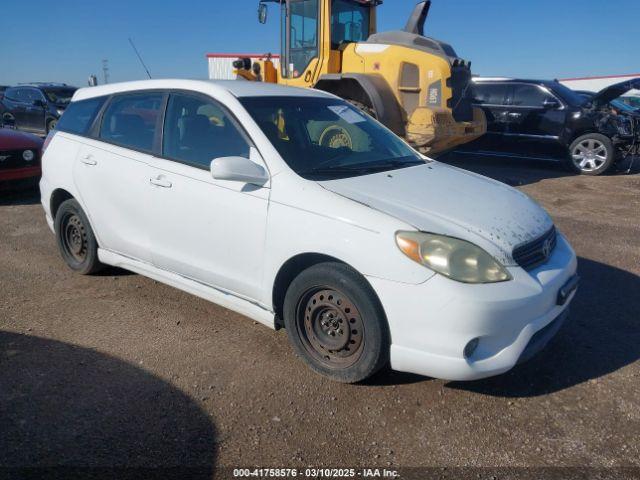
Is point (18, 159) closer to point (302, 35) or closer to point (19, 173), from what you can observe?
point (19, 173)

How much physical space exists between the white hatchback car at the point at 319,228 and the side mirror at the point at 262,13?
520 centimetres

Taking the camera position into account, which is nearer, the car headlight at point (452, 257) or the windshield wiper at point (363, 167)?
the car headlight at point (452, 257)

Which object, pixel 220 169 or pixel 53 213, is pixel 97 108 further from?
pixel 220 169

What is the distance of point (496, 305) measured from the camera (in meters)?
2.47

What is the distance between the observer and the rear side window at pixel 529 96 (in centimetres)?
1009

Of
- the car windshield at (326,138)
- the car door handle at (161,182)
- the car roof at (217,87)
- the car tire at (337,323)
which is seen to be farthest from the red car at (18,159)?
the car tire at (337,323)

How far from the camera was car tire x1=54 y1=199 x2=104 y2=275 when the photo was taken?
428 cm

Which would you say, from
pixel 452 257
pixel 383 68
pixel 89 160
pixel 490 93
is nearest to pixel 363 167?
pixel 452 257

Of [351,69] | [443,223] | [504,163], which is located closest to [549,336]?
[443,223]

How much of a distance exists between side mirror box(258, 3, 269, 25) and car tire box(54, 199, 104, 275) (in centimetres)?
571

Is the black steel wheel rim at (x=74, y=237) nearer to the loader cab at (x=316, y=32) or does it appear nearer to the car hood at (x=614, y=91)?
the loader cab at (x=316, y=32)

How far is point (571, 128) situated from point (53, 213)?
29.7 ft

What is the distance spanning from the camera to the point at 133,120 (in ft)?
13.2

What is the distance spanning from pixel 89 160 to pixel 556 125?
8791mm
